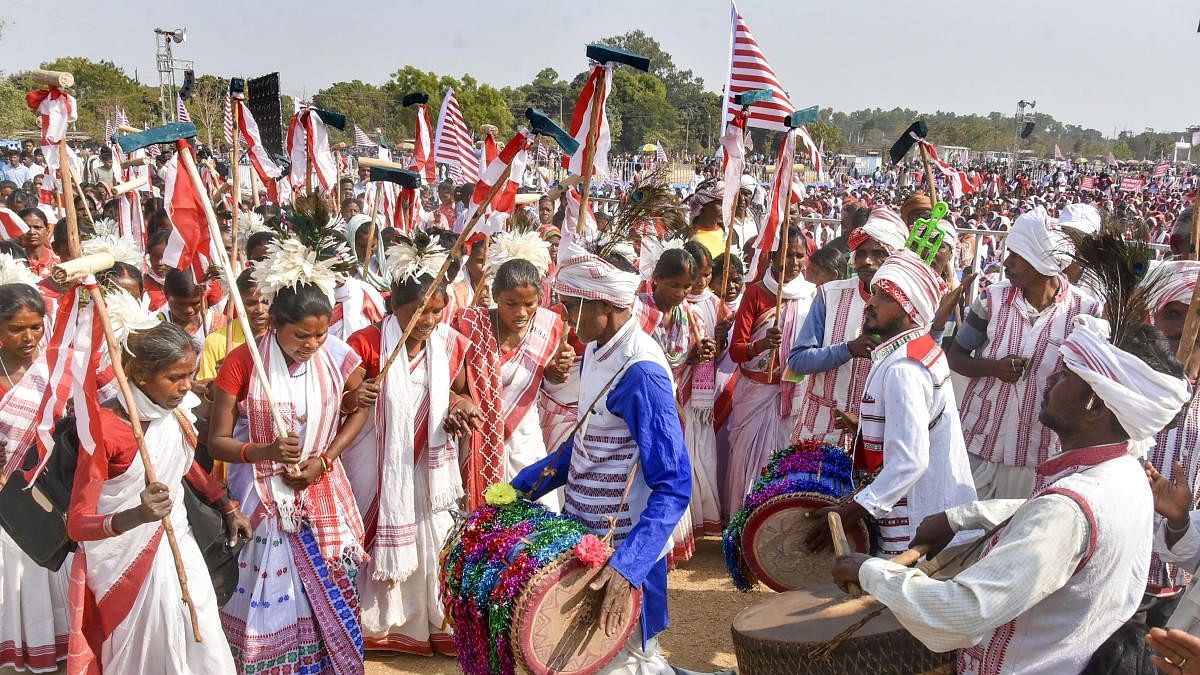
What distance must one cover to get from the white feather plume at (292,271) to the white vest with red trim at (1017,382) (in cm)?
345

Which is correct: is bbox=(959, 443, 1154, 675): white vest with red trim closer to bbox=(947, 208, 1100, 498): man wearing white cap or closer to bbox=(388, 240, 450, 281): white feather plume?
bbox=(947, 208, 1100, 498): man wearing white cap

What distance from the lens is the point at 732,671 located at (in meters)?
4.56

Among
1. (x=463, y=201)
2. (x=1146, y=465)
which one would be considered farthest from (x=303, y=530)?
(x=463, y=201)

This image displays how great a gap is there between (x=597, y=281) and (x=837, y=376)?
8.15ft

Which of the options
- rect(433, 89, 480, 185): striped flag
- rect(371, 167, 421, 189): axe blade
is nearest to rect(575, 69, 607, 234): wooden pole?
rect(371, 167, 421, 189): axe blade

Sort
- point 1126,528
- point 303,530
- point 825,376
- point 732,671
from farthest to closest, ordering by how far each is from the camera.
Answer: point 825,376
point 732,671
point 303,530
point 1126,528

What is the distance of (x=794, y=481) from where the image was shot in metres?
4.00

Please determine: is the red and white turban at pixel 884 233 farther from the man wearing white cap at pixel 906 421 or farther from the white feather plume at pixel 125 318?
the white feather plume at pixel 125 318

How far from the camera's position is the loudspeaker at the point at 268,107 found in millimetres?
9852

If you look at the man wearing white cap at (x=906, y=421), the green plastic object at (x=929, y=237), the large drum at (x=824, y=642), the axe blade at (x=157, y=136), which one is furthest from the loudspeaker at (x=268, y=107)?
the large drum at (x=824, y=642)

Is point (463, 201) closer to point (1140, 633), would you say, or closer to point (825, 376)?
point (825, 376)

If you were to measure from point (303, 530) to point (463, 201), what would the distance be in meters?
9.95

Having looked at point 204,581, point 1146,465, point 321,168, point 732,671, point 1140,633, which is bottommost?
point 732,671

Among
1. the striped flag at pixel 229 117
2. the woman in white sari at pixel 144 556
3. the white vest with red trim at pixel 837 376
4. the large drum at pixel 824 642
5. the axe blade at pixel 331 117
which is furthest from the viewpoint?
the axe blade at pixel 331 117
